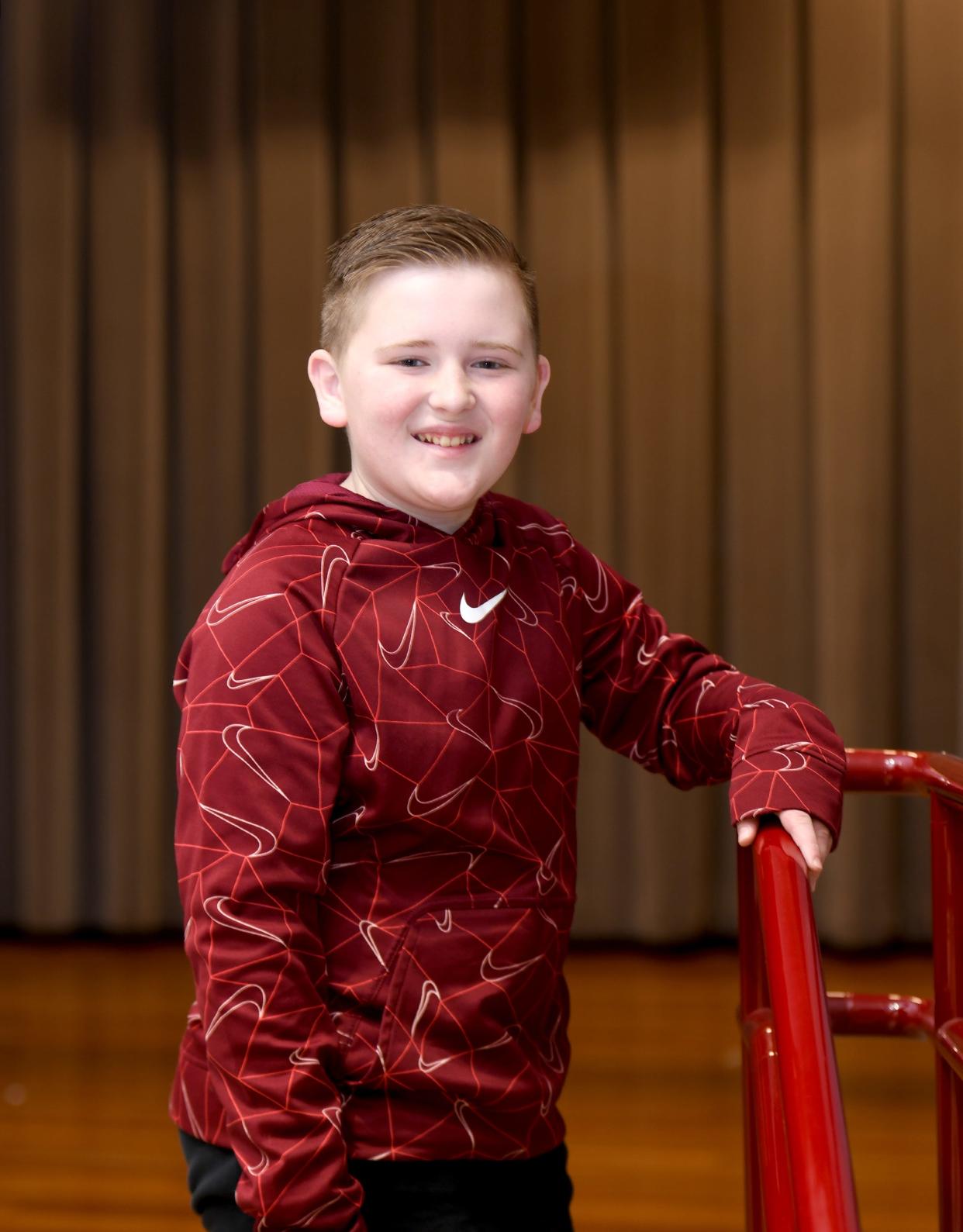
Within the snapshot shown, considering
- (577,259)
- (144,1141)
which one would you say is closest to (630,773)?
(577,259)

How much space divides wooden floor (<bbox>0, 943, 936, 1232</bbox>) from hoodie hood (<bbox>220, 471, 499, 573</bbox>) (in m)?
1.31

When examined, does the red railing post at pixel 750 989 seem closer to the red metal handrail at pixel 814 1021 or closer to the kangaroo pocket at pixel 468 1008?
the red metal handrail at pixel 814 1021

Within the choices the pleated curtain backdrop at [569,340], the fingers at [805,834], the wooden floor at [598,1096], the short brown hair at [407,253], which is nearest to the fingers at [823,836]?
the fingers at [805,834]

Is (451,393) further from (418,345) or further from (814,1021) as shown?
(814,1021)

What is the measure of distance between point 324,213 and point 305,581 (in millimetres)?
2567

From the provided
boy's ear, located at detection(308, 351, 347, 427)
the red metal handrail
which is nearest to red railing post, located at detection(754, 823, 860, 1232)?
the red metal handrail

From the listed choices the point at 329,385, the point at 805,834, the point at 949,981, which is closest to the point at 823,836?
the point at 805,834

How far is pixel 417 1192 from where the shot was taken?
0.91m

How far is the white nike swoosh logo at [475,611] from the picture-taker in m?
0.97

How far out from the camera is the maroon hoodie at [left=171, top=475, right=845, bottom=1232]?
2.75 ft

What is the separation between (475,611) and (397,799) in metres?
0.15

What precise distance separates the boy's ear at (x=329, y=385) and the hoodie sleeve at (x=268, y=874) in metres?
0.15

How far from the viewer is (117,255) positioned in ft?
10.9

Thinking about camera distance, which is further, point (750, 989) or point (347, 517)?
point (750, 989)
